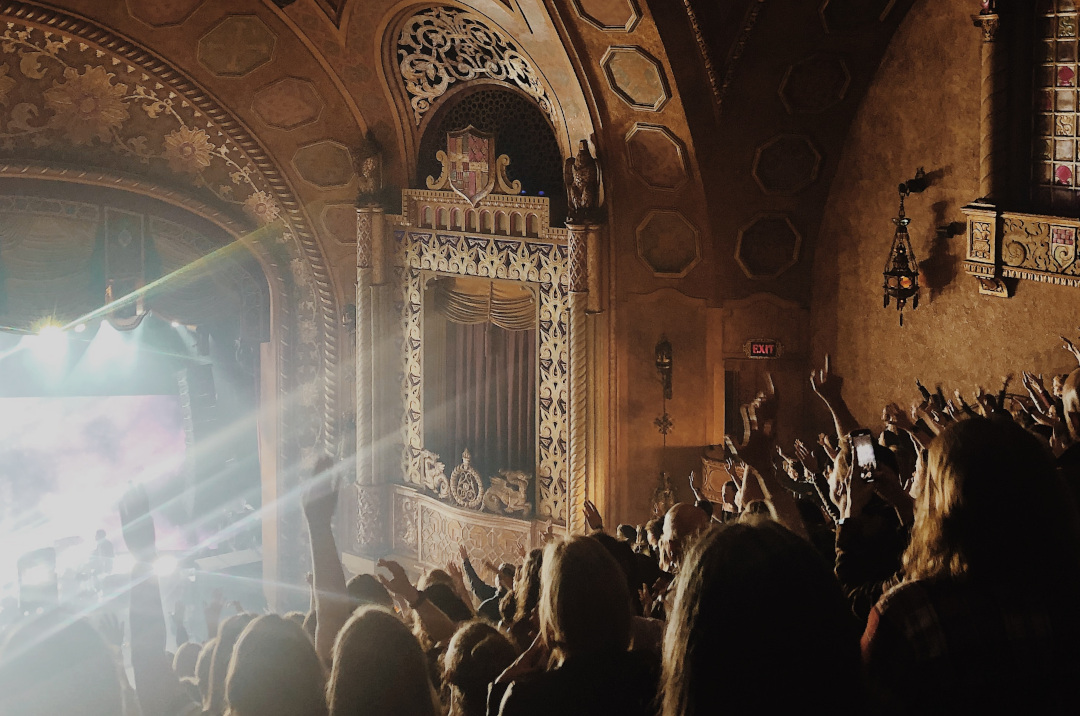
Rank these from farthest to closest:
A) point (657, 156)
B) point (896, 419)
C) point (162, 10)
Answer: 1. point (162, 10)
2. point (657, 156)
3. point (896, 419)

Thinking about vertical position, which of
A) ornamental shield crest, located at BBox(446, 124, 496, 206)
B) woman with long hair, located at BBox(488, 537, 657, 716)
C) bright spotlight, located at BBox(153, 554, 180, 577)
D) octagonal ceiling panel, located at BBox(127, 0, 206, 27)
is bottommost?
bright spotlight, located at BBox(153, 554, 180, 577)

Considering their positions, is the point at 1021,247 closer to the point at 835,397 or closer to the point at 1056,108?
the point at 1056,108

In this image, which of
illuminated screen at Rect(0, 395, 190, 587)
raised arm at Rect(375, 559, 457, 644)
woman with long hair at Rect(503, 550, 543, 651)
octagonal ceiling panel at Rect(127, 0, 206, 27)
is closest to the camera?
woman with long hair at Rect(503, 550, 543, 651)

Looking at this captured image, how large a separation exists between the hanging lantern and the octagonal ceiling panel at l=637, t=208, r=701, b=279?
1854mm

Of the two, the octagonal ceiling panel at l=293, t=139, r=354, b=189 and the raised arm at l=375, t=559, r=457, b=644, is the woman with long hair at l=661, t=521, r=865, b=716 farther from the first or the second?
the octagonal ceiling panel at l=293, t=139, r=354, b=189

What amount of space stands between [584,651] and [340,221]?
10.5 m

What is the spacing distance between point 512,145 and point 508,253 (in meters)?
1.01

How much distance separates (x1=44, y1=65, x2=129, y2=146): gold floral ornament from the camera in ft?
36.9

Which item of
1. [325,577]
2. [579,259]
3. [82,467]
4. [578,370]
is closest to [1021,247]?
[579,259]

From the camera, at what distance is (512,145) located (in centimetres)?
1114

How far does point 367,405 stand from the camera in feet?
40.7

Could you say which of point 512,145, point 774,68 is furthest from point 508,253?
point 774,68

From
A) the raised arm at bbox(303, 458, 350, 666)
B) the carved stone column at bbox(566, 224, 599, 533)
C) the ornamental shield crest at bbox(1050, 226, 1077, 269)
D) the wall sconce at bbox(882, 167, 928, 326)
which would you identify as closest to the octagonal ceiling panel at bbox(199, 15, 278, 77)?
the carved stone column at bbox(566, 224, 599, 533)

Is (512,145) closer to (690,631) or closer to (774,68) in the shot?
(774,68)
